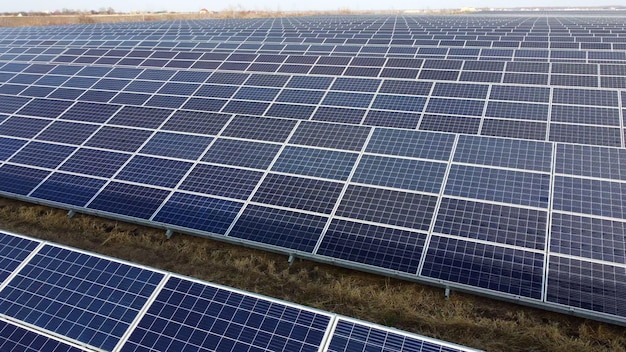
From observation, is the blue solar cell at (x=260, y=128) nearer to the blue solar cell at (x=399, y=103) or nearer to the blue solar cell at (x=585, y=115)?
the blue solar cell at (x=399, y=103)

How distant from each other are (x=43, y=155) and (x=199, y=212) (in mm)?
8948

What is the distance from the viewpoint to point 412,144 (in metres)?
16.0

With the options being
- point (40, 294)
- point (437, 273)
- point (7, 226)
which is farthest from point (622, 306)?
point (7, 226)

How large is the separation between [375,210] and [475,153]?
15.5 feet

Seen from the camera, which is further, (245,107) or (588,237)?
(245,107)

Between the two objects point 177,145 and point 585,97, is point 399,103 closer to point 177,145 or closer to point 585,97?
point 585,97

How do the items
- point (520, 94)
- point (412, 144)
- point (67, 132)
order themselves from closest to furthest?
point (412, 144), point (67, 132), point (520, 94)

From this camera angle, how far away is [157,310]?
30.3 feet

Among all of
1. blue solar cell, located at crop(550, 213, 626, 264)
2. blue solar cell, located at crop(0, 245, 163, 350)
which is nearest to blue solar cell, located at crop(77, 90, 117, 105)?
blue solar cell, located at crop(0, 245, 163, 350)

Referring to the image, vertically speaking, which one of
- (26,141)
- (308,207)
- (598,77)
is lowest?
(598,77)

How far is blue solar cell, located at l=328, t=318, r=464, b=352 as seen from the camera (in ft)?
26.3

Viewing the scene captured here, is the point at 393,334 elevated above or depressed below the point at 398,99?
above

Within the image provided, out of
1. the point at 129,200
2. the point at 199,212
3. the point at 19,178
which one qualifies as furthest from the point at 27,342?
the point at 19,178

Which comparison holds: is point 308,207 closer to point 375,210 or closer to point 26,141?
point 375,210
